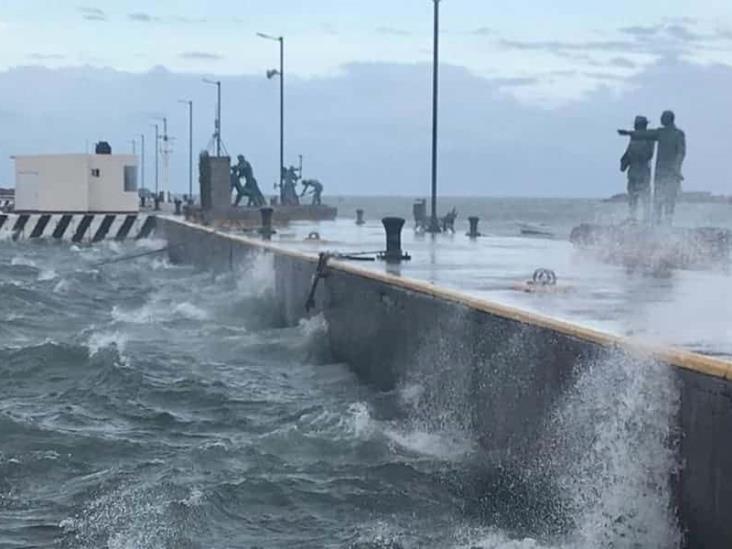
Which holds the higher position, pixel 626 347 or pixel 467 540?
pixel 626 347

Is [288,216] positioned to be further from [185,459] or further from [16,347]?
[185,459]

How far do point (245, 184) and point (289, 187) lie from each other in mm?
7038

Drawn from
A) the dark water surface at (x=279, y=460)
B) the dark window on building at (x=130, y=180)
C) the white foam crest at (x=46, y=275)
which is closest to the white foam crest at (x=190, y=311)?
the dark water surface at (x=279, y=460)

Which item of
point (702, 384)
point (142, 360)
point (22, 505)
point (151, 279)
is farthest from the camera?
point (151, 279)

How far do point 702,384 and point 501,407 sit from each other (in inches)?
133

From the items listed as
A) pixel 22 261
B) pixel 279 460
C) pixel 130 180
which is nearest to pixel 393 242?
pixel 279 460

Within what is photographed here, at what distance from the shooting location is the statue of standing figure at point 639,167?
71.2 ft

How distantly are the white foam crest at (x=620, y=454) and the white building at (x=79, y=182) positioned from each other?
4768 centimetres

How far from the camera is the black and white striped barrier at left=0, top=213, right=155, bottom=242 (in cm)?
5141

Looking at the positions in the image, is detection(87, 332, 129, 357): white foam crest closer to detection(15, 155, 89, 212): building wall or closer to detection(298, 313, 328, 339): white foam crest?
detection(298, 313, 328, 339): white foam crest

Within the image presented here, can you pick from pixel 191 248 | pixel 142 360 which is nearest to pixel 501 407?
pixel 142 360

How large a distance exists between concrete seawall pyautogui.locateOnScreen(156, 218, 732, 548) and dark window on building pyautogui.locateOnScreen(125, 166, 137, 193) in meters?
40.8

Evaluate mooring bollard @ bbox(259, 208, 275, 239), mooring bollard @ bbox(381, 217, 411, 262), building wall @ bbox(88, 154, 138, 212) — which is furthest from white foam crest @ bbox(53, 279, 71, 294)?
building wall @ bbox(88, 154, 138, 212)

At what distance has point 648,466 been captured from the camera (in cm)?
811
